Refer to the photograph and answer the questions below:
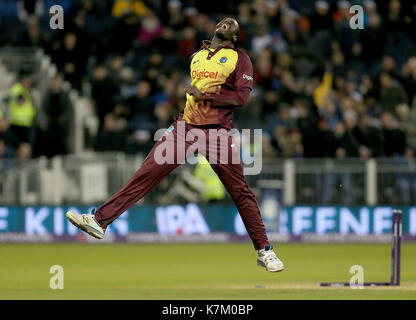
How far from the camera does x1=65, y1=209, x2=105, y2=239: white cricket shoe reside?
12.4 metres

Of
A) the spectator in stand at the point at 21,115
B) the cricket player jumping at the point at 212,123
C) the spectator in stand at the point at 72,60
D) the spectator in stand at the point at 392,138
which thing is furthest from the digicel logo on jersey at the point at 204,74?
the spectator in stand at the point at 72,60

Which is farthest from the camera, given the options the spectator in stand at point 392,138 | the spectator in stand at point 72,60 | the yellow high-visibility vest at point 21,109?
the spectator in stand at point 72,60

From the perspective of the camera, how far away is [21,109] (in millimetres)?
24641

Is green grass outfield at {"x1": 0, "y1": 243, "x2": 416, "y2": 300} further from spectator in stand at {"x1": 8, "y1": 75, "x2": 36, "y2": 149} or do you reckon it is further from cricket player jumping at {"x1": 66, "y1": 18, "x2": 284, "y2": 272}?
spectator in stand at {"x1": 8, "y1": 75, "x2": 36, "y2": 149}

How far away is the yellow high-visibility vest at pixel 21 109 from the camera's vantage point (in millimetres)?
24625

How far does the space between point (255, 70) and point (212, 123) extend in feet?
44.2

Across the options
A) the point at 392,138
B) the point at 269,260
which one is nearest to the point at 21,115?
the point at 392,138

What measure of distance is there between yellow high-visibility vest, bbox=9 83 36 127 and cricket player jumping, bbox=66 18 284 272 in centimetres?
1242

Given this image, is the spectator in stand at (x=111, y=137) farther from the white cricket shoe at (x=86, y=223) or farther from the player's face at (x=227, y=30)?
the white cricket shoe at (x=86, y=223)

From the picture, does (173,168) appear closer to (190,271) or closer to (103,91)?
(190,271)

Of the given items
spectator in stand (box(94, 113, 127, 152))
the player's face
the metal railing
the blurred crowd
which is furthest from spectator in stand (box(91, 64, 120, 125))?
the player's face

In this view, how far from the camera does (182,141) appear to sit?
41.5 feet

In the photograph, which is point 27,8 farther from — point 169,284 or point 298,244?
point 169,284

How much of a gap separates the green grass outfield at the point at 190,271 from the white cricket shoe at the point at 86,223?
0.81 meters
